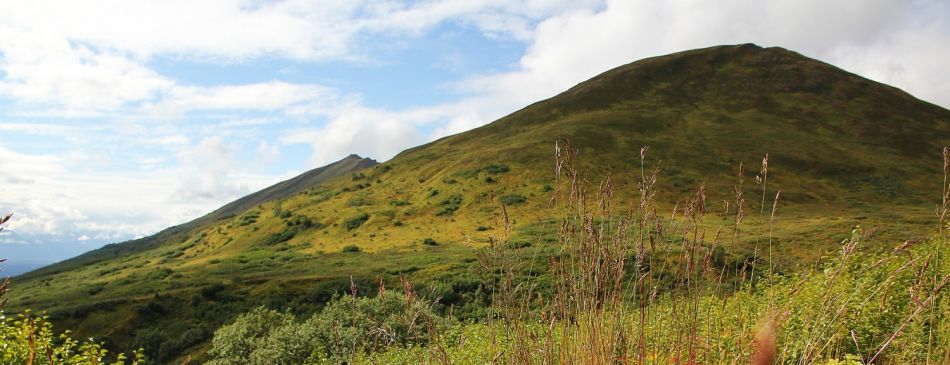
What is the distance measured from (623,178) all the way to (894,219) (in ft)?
61.0

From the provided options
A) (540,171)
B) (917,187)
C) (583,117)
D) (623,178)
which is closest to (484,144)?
(583,117)

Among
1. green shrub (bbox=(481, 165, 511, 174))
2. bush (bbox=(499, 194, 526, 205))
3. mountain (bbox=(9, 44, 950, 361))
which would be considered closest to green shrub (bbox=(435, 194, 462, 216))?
mountain (bbox=(9, 44, 950, 361))

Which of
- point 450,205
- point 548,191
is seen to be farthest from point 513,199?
point 450,205

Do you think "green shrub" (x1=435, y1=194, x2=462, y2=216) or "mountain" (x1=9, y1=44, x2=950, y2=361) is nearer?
"mountain" (x1=9, y1=44, x2=950, y2=361)

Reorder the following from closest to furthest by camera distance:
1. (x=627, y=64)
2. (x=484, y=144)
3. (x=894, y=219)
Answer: (x=894, y=219), (x=484, y=144), (x=627, y=64)

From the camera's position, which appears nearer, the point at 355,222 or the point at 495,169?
the point at 355,222

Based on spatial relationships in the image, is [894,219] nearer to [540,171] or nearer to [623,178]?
[623,178]

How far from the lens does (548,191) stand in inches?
1674

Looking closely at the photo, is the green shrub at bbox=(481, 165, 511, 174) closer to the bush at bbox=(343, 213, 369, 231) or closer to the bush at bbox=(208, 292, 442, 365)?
the bush at bbox=(343, 213, 369, 231)

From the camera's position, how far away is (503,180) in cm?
4688

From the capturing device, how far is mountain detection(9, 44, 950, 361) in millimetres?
24609

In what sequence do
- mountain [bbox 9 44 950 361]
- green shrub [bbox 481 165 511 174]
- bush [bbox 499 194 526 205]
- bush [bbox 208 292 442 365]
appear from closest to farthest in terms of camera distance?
bush [bbox 208 292 442 365], mountain [bbox 9 44 950 361], bush [bbox 499 194 526 205], green shrub [bbox 481 165 511 174]

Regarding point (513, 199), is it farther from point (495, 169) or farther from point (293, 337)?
point (293, 337)

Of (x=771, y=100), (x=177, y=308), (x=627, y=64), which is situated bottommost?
(x=177, y=308)
